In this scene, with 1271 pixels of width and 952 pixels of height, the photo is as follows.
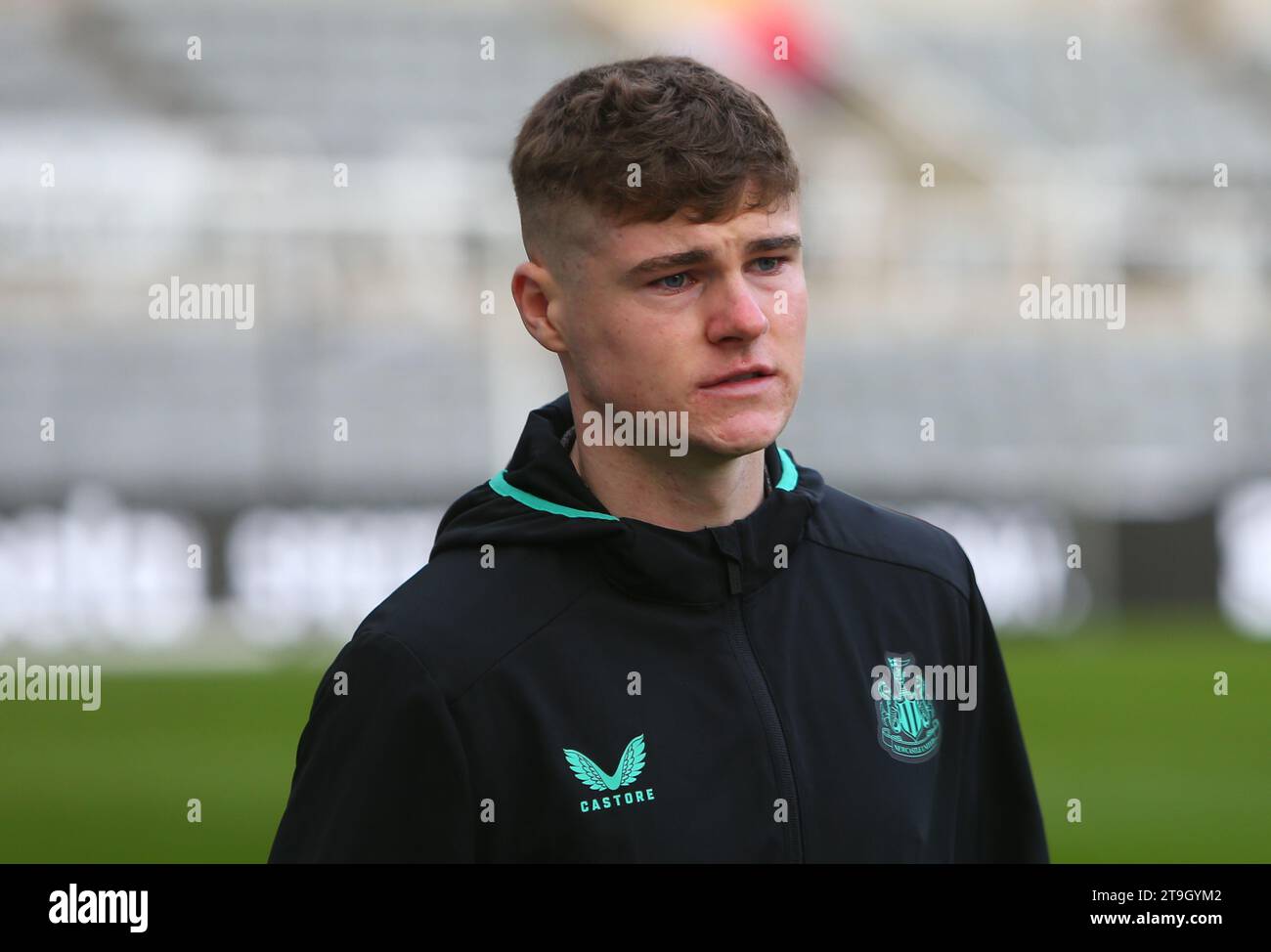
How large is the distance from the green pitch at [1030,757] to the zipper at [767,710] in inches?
206

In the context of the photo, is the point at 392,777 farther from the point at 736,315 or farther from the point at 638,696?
the point at 736,315

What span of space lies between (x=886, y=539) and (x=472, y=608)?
63 centimetres

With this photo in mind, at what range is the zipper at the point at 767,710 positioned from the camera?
2135 mm

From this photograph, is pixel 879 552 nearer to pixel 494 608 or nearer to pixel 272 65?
pixel 494 608

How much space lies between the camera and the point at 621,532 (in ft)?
7.32

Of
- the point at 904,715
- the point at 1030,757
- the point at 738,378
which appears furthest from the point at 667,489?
the point at 1030,757

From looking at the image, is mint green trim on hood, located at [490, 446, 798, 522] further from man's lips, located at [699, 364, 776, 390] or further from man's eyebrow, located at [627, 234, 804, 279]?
man's eyebrow, located at [627, 234, 804, 279]

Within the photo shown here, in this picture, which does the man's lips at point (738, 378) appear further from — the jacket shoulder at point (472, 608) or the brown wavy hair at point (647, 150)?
the jacket shoulder at point (472, 608)

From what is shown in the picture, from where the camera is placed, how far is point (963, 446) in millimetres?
18031

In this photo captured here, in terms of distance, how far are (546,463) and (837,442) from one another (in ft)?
54.7

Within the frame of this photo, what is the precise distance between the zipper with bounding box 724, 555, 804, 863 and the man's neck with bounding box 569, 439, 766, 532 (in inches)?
3.6

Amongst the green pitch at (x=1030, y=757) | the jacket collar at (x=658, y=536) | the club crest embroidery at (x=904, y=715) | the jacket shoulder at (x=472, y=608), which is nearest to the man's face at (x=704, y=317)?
the jacket collar at (x=658, y=536)

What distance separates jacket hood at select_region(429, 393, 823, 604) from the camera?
224cm

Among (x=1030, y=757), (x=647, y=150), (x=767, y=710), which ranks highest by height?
(x=647, y=150)
